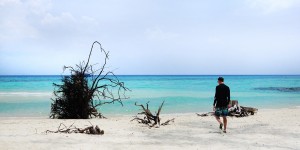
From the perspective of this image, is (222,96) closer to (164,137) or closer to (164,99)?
(164,137)

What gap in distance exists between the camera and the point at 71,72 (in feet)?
46.3

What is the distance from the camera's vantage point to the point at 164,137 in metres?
9.36

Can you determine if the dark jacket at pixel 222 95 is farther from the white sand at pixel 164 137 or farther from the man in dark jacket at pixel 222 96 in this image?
the white sand at pixel 164 137

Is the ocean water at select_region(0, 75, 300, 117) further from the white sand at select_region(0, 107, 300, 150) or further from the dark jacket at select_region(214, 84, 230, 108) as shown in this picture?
the dark jacket at select_region(214, 84, 230, 108)

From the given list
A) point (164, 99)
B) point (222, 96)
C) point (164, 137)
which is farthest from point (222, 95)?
point (164, 99)

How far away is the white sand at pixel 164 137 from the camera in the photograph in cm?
808

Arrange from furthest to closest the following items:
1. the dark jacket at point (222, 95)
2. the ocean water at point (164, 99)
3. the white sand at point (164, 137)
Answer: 1. the ocean water at point (164, 99)
2. the dark jacket at point (222, 95)
3. the white sand at point (164, 137)

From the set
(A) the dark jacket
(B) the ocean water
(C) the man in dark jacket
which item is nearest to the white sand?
(C) the man in dark jacket

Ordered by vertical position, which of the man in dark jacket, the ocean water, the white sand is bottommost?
the ocean water

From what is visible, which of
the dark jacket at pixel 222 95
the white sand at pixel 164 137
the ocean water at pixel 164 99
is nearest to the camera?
the white sand at pixel 164 137

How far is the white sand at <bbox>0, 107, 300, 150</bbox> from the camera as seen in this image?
26.5 ft

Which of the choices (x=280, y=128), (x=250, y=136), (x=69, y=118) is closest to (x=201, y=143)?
(x=250, y=136)

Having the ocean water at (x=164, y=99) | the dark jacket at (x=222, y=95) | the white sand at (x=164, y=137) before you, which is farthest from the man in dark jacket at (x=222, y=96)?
the ocean water at (x=164, y=99)

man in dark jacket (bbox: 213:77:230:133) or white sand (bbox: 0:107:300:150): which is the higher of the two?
man in dark jacket (bbox: 213:77:230:133)
